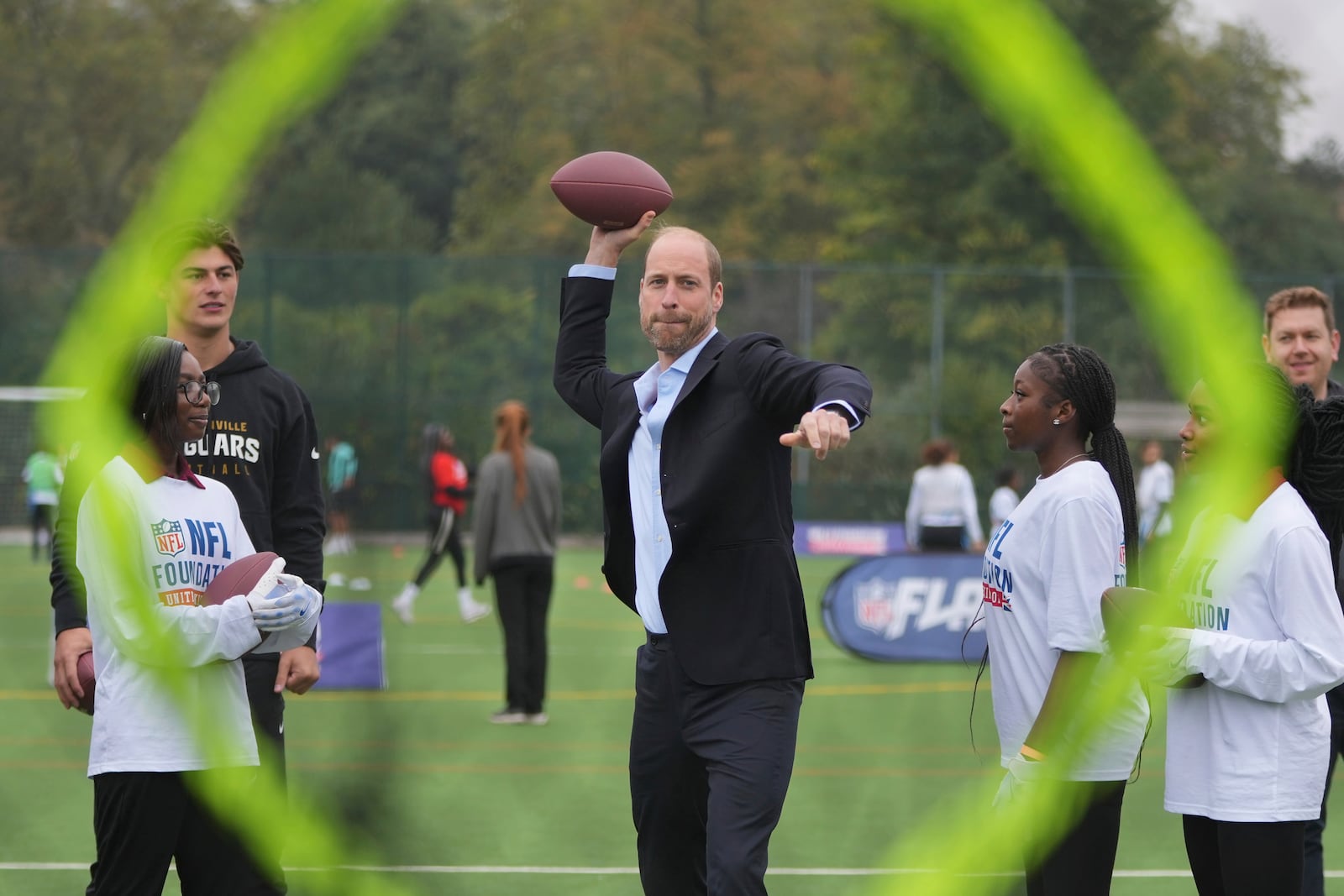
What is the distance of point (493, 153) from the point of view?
59.4 feet

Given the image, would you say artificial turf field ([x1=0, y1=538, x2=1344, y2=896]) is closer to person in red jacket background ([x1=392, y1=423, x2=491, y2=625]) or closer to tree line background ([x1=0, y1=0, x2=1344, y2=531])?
person in red jacket background ([x1=392, y1=423, x2=491, y2=625])

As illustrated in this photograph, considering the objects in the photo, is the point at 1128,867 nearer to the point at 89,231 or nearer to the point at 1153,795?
the point at 1153,795

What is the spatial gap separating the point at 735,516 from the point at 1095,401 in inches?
32.6

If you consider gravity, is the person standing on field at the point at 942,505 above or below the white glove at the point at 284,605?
below

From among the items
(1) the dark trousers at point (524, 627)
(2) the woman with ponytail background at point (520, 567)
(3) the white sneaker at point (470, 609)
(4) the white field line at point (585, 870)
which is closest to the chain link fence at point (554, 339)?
(3) the white sneaker at point (470, 609)

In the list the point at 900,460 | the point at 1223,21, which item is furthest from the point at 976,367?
the point at 1223,21

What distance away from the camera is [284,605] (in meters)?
3.38

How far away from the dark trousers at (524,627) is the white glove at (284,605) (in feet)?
19.0

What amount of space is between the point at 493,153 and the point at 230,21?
715 centimetres

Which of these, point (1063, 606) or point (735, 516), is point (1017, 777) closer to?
point (1063, 606)

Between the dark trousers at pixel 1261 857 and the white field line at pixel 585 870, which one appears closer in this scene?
the dark trousers at pixel 1261 857

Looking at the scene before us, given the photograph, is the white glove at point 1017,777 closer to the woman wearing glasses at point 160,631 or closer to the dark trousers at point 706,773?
the dark trousers at point 706,773

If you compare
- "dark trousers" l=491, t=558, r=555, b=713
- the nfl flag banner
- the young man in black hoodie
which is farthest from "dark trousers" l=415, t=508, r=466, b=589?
the young man in black hoodie

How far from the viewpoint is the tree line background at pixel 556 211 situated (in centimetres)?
1532
